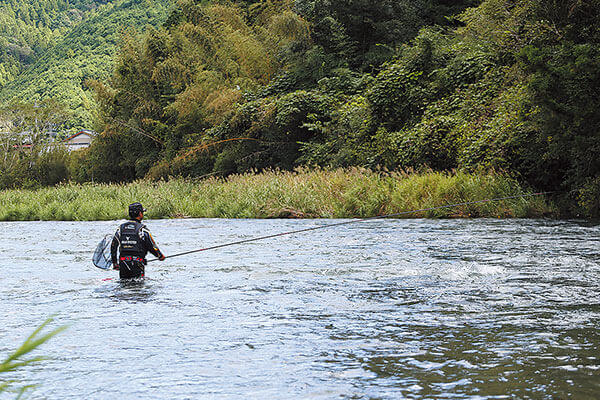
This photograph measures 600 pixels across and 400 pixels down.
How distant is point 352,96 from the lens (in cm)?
2892

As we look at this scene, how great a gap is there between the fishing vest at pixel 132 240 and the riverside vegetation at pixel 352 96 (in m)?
10.3

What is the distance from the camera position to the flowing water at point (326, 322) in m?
4.54

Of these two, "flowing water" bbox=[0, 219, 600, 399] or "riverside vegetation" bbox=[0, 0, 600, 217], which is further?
"riverside vegetation" bbox=[0, 0, 600, 217]

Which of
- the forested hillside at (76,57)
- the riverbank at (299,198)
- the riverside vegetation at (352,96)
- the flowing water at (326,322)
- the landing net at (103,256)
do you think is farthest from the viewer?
the forested hillside at (76,57)

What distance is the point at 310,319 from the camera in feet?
21.3

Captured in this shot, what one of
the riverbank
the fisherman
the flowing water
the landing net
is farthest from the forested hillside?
the fisherman

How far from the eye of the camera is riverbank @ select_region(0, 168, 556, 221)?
1739 centimetres

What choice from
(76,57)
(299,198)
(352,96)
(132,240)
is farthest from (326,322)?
(76,57)

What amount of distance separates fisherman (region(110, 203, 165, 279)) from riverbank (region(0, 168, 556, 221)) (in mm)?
10526

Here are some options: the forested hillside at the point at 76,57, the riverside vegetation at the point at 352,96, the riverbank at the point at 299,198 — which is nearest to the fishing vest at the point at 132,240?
the riverside vegetation at the point at 352,96

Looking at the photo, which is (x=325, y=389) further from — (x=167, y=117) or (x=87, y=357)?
(x=167, y=117)

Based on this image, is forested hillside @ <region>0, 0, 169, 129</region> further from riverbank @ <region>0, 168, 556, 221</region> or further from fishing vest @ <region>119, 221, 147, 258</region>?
fishing vest @ <region>119, 221, 147, 258</region>

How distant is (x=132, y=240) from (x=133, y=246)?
0.11m

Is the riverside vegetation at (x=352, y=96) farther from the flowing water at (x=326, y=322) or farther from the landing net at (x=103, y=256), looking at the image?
the landing net at (x=103, y=256)
